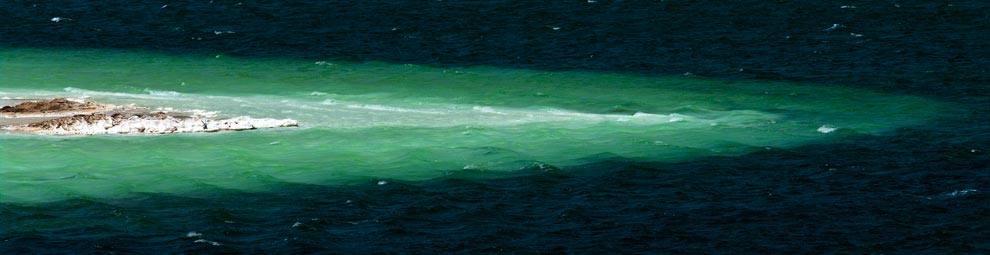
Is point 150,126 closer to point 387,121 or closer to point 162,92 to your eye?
point 387,121

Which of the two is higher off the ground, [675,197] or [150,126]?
[150,126]

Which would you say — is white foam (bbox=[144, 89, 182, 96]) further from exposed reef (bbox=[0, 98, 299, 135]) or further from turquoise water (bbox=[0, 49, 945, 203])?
exposed reef (bbox=[0, 98, 299, 135])

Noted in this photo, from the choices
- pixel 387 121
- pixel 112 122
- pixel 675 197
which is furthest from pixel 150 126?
pixel 675 197

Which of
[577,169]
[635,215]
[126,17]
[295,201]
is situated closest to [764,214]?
[635,215]

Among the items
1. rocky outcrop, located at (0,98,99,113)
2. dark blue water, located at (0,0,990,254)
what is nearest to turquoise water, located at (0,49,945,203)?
dark blue water, located at (0,0,990,254)

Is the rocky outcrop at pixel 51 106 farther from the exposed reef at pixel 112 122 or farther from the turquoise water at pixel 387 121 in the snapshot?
the turquoise water at pixel 387 121

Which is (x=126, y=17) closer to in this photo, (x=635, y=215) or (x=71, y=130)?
(x=71, y=130)
